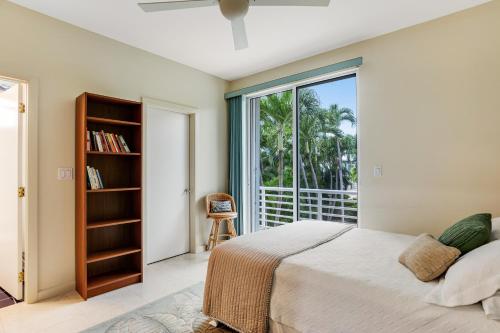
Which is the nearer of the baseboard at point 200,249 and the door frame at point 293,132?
the door frame at point 293,132

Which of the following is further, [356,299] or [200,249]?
[200,249]

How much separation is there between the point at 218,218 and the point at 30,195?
2111 mm

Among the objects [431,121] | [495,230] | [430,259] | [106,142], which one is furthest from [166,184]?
[495,230]

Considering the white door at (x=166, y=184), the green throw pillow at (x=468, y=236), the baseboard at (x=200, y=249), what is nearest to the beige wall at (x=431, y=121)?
the green throw pillow at (x=468, y=236)

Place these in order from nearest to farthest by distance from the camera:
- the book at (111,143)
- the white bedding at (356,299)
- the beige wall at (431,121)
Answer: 1. the white bedding at (356,299)
2. the beige wall at (431,121)
3. the book at (111,143)

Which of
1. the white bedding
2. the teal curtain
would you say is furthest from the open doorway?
the teal curtain

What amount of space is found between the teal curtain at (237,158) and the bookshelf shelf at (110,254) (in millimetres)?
1674

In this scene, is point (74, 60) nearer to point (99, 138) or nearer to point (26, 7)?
point (26, 7)

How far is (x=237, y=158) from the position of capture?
4.28 meters

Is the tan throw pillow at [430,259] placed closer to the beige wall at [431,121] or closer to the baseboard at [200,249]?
the beige wall at [431,121]

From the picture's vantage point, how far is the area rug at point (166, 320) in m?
2.05

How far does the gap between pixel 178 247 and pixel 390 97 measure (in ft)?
11.0

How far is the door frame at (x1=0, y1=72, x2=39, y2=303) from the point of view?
2445 millimetres

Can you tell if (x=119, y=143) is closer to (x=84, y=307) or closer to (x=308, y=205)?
(x=84, y=307)
